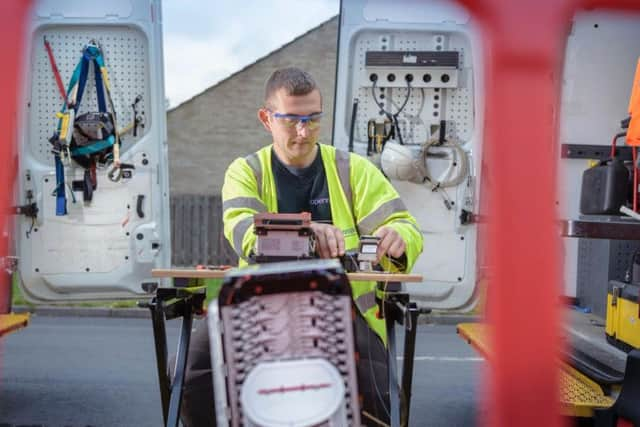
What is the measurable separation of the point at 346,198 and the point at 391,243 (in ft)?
1.93

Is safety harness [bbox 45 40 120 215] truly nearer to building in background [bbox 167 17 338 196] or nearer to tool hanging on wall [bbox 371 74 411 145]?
tool hanging on wall [bbox 371 74 411 145]

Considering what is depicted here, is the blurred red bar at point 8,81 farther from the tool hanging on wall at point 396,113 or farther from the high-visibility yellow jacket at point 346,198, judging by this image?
the tool hanging on wall at point 396,113

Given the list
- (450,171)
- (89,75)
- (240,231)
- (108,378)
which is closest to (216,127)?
(108,378)

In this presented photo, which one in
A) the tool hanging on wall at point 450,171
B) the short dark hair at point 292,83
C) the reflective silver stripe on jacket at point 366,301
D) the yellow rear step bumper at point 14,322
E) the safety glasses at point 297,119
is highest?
the short dark hair at point 292,83

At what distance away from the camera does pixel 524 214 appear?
62 cm

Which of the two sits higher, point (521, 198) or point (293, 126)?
point (293, 126)

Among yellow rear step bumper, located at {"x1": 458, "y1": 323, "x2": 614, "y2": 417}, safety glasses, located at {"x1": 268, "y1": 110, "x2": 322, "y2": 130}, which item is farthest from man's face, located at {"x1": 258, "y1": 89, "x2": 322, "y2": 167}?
yellow rear step bumper, located at {"x1": 458, "y1": 323, "x2": 614, "y2": 417}

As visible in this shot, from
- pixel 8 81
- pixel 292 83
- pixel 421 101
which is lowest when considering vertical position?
pixel 8 81

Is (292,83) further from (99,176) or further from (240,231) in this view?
(99,176)

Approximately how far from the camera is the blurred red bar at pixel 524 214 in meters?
0.62

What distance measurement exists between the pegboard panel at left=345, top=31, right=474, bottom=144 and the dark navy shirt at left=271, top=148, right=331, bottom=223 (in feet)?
5.76

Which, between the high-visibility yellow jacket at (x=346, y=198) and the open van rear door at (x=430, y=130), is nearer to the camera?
the high-visibility yellow jacket at (x=346, y=198)

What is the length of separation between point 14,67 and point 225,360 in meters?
0.65

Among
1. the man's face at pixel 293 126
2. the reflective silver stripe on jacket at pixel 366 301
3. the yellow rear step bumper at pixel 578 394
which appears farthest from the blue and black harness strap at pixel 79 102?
the yellow rear step bumper at pixel 578 394
